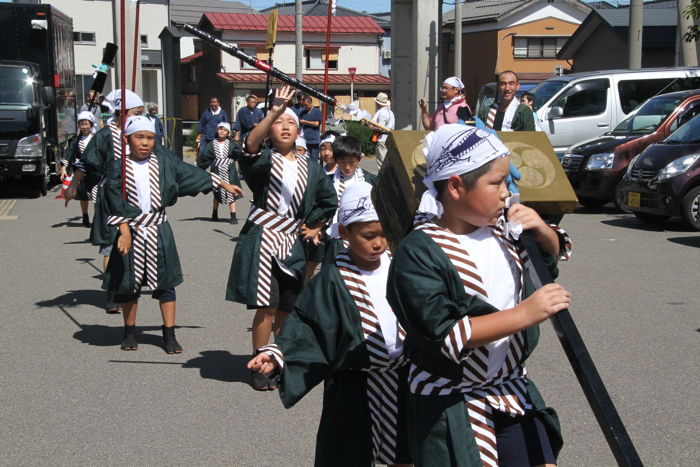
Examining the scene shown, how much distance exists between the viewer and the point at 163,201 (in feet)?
23.0

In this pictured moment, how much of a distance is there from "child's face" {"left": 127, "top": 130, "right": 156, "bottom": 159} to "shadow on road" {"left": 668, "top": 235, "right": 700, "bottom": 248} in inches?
301

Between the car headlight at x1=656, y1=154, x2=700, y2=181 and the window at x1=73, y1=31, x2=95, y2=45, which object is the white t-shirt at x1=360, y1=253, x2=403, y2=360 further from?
the window at x1=73, y1=31, x2=95, y2=45

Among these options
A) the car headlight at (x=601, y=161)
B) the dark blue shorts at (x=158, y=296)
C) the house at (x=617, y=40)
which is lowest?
the dark blue shorts at (x=158, y=296)

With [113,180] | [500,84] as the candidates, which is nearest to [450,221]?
[113,180]

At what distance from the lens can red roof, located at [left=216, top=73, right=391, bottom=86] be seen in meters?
51.6

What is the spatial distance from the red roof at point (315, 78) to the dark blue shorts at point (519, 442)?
4769 centimetres

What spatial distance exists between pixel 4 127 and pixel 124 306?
12928 millimetres

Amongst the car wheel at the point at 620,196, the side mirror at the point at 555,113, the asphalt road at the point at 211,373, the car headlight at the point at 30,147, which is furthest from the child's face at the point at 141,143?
the car headlight at the point at 30,147

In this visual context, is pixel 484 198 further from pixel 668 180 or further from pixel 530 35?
pixel 530 35

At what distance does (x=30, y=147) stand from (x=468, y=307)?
1753 centimetres

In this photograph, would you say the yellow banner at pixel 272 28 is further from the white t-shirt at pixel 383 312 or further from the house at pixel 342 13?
the house at pixel 342 13

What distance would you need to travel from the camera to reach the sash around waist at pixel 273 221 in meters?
6.22

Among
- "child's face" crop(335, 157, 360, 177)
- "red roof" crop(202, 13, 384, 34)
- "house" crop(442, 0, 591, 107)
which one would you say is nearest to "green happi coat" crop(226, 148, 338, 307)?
"child's face" crop(335, 157, 360, 177)

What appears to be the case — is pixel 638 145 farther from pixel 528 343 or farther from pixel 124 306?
pixel 528 343
